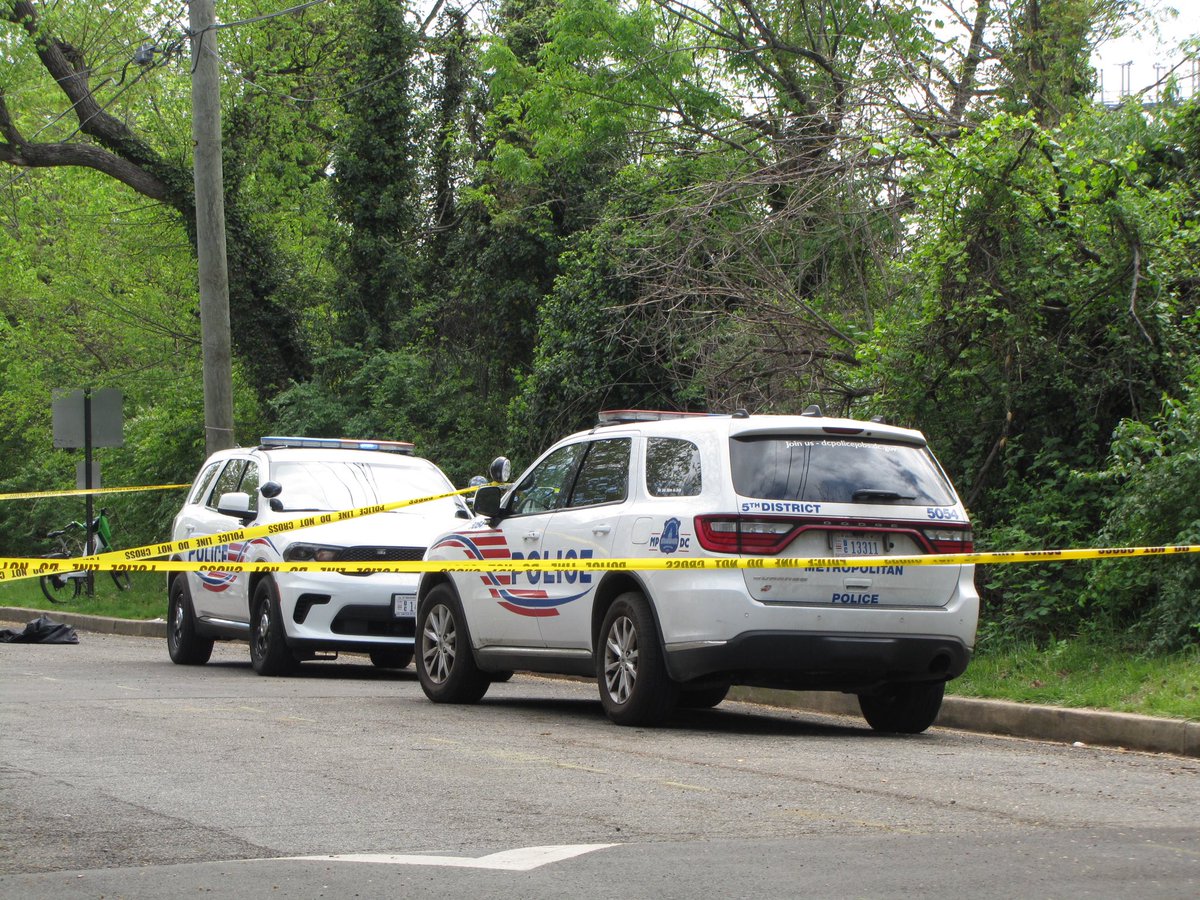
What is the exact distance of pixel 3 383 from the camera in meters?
39.8

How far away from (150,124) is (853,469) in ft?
90.1

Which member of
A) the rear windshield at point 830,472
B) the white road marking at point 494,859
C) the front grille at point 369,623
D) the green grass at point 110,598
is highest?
the rear windshield at point 830,472

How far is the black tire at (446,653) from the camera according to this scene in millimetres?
10977

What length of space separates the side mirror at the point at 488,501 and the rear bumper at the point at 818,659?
7.33 feet

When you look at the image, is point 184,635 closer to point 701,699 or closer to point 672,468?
point 701,699

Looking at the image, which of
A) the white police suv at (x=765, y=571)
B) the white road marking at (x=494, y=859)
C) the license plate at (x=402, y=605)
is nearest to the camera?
the white road marking at (x=494, y=859)

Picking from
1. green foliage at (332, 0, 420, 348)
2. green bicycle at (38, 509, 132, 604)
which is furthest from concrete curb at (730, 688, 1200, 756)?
green foliage at (332, 0, 420, 348)

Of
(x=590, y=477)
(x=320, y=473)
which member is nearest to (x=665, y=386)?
(x=320, y=473)

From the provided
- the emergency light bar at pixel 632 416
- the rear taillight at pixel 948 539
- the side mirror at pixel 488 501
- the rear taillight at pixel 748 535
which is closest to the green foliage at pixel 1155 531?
the rear taillight at pixel 948 539

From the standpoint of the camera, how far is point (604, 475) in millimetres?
9992

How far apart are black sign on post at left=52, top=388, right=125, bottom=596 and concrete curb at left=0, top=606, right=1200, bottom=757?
44.1ft

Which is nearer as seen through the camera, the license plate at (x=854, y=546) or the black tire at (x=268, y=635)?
the license plate at (x=854, y=546)

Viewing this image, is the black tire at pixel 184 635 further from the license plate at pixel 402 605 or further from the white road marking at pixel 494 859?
the white road marking at pixel 494 859

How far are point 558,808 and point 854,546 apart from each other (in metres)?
3.12
